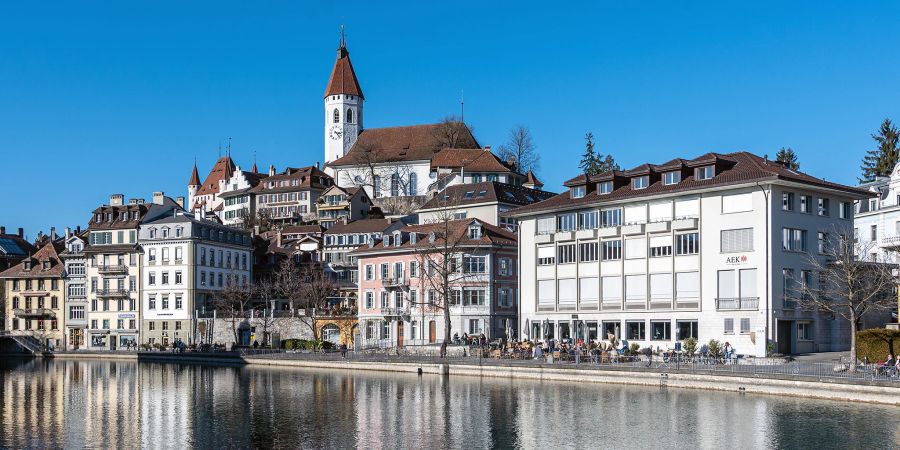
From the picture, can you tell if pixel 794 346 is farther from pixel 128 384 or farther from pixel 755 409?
pixel 128 384

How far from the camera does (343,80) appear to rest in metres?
190

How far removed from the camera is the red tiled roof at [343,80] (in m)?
189

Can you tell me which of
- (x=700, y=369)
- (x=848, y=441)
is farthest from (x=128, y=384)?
(x=848, y=441)

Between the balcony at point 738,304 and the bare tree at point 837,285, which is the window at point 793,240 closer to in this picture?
the bare tree at point 837,285

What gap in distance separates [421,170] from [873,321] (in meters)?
96.8

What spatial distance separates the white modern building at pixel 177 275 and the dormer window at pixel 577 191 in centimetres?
4603

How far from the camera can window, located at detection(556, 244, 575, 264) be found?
80.4 metres

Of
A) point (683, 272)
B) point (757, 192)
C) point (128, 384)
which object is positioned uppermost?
point (757, 192)

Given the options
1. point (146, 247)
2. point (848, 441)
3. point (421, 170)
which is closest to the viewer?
point (848, 441)

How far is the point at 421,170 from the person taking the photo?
16412 cm

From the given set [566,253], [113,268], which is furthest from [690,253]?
[113,268]

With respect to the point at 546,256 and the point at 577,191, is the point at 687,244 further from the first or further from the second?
the point at 546,256

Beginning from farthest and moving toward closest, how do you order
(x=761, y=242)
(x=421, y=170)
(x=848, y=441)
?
(x=421, y=170)
(x=761, y=242)
(x=848, y=441)

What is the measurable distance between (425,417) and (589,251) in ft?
111
